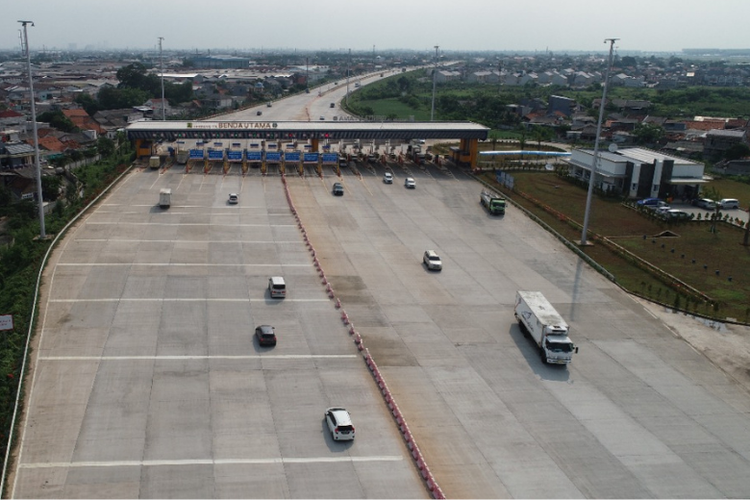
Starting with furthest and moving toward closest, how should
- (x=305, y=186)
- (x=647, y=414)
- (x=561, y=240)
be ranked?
A: (x=305, y=186)
(x=561, y=240)
(x=647, y=414)

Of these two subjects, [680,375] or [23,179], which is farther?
[23,179]

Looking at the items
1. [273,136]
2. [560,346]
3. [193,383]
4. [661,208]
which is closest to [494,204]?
[661,208]

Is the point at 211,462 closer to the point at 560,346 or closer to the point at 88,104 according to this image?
the point at 560,346

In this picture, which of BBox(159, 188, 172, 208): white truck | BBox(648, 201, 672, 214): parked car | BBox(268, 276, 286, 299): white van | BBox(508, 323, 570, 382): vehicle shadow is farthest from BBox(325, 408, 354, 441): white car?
BBox(648, 201, 672, 214): parked car

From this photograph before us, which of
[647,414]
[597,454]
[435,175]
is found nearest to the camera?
[597,454]

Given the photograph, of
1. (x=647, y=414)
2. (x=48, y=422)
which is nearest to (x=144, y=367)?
(x=48, y=422)

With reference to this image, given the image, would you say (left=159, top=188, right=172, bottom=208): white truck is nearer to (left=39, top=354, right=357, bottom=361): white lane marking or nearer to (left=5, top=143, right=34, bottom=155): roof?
(left=5, top=143, right=34, bottom=155): roof

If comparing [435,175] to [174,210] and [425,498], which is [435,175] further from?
[425,498]
